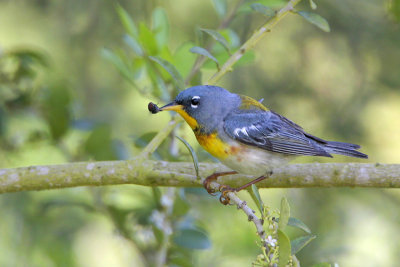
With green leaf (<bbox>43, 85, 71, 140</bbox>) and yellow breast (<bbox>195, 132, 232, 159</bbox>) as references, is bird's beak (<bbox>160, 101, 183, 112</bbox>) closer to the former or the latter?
yellow breast (<bbox>195, 132, 232, 159</bbox>)

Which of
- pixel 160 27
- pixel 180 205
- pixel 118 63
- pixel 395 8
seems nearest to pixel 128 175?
pixel 180 205

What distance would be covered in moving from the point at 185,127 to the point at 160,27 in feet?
3.30

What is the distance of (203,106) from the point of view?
3.07m

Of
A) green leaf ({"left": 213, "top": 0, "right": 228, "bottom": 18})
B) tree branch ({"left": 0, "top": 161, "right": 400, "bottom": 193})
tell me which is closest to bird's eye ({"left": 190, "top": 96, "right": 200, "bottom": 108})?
tree branch ({"left": 0, "top": 161, "right": 400, "bottom": 193})

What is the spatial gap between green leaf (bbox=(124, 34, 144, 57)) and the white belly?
83cm

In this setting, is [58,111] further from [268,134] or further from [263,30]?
[263,30]

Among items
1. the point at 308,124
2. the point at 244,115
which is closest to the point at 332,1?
the point at 308,124

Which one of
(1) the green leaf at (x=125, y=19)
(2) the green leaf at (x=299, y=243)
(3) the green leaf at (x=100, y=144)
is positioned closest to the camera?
(2) the green leaf at (x=299, y=243)

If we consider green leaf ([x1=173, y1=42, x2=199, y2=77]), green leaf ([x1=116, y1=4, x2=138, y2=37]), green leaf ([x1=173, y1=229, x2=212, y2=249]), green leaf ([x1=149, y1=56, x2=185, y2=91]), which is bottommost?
green leaf ([x1=173, y1=229, x2=212, y2=249])

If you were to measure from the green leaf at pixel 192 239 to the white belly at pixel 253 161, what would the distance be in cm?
53

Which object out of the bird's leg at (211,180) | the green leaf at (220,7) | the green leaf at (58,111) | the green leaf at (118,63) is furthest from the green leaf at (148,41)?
the bird's leg at (211,180)

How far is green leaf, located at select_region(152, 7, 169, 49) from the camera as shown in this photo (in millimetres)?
3352

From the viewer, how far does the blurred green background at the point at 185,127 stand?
3805 millimetres

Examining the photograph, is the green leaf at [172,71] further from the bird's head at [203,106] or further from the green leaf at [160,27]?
the green leaf at [160,27]
